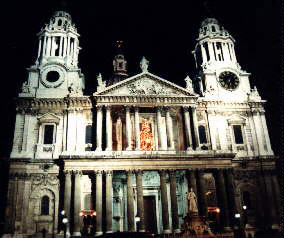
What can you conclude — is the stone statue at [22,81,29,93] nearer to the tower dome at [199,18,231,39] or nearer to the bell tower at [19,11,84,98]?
the bell tower at [19,11,84,98]

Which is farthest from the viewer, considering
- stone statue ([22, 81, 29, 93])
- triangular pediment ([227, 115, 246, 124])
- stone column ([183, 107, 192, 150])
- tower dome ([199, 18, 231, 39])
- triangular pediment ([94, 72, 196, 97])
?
tower dome ([199, 18, 231, 39])

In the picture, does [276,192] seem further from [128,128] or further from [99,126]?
[99,126]

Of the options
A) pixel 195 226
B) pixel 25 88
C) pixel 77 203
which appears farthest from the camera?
pixel 25 88

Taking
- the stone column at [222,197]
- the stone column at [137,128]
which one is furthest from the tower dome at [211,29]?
the stone column at [222,197]

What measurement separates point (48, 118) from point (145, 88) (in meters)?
12.0

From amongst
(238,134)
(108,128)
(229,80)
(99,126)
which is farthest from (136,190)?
(229,80)

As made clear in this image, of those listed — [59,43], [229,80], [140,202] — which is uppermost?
[59,43]

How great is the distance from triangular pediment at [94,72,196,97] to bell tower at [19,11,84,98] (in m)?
4.86

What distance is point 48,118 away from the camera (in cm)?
3691

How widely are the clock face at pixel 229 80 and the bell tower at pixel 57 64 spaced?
1898cm

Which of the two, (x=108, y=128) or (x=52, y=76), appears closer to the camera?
(x=108, y=128)

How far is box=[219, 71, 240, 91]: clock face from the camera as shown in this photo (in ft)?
140

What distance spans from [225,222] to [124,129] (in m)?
15.1

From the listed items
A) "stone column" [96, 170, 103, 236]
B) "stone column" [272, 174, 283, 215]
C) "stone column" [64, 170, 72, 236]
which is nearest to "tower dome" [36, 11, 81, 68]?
"stone column" [64, 170, 72, 236]
